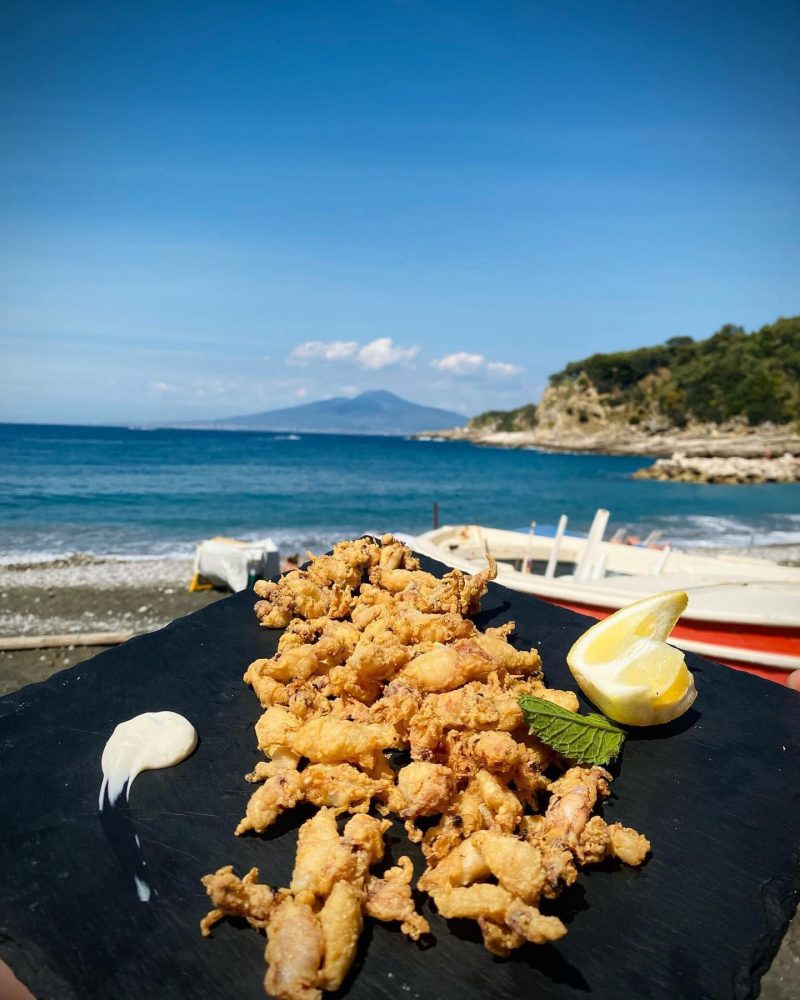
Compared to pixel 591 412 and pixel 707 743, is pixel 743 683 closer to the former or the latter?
pixel 707 743

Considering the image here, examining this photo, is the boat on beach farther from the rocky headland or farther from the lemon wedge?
the rocky headland

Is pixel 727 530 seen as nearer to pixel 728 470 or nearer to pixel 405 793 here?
pixel 728 470

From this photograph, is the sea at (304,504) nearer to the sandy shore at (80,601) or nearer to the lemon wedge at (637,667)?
the sandy shore at (80,601)

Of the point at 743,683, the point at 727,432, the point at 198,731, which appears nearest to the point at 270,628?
the point at 198,731

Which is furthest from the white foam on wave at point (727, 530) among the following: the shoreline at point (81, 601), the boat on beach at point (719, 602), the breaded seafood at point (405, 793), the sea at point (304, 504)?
the breaded seafood at point (405, 793)

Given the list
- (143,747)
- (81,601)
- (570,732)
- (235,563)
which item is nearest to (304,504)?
(235,563)

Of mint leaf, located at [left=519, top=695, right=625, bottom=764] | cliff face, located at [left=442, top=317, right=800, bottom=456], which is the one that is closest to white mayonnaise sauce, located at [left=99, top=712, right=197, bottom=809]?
mint leaf, located at [left=519, top=695, right=625, bottom=764]
